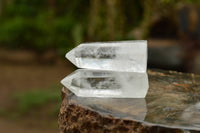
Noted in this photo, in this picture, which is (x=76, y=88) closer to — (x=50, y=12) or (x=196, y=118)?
(x=196, y=118)

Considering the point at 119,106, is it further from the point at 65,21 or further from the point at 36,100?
the point at 65,21

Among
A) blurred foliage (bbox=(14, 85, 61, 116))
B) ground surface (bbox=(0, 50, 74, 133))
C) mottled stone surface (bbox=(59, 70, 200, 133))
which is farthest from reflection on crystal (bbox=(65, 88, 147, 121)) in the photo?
blurred foliage (bbox=(14, 85, 61, 116))

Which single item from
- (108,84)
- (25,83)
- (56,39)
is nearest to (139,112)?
(108,84)

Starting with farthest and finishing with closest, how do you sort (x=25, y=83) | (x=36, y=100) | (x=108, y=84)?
(x=25, y=83), (x=36, y=100), (x=108, y=84)

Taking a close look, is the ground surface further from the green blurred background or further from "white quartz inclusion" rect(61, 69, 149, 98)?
"white quartz inclusion" rect(61, 69, 149, 98)

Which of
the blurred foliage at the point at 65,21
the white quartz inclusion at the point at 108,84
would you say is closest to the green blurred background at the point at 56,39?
the blurred foliage at the point at 65,21

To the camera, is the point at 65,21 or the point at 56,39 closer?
the point at 56,39

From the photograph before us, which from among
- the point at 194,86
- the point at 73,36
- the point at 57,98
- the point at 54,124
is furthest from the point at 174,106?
the point at 73,36
